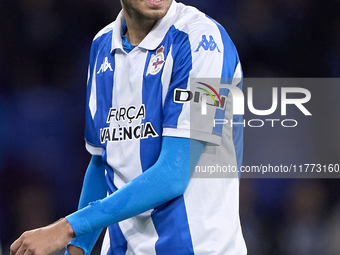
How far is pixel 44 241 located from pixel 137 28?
668 millimetres

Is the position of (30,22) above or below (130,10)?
above

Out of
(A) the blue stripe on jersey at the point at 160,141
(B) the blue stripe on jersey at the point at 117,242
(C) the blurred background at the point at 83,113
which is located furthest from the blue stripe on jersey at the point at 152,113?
(C) the blurred background at the point at 83,113

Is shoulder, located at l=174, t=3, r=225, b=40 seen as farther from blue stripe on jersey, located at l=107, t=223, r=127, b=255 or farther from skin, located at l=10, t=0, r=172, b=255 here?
blue stripe on jersey, located at l=107, t=223, r=127, b=255

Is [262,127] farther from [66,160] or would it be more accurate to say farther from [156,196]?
[156,196]

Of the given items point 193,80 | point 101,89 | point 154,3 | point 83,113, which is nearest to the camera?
point 193,80

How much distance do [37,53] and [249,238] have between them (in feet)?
4.88

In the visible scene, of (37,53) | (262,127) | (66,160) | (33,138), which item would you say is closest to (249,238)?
(262,127)

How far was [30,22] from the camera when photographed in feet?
10.4

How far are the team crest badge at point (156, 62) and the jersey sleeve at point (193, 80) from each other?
4 centimetres

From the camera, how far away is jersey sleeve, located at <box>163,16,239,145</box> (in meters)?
1.46

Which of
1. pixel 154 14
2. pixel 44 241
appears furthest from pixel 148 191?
pixel 154 14

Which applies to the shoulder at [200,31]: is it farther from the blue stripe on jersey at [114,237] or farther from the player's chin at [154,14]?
the blue stripe on jersey at [114,237]

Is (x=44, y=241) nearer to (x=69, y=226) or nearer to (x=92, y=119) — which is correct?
(x=69, y=226)

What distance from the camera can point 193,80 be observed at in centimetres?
148
